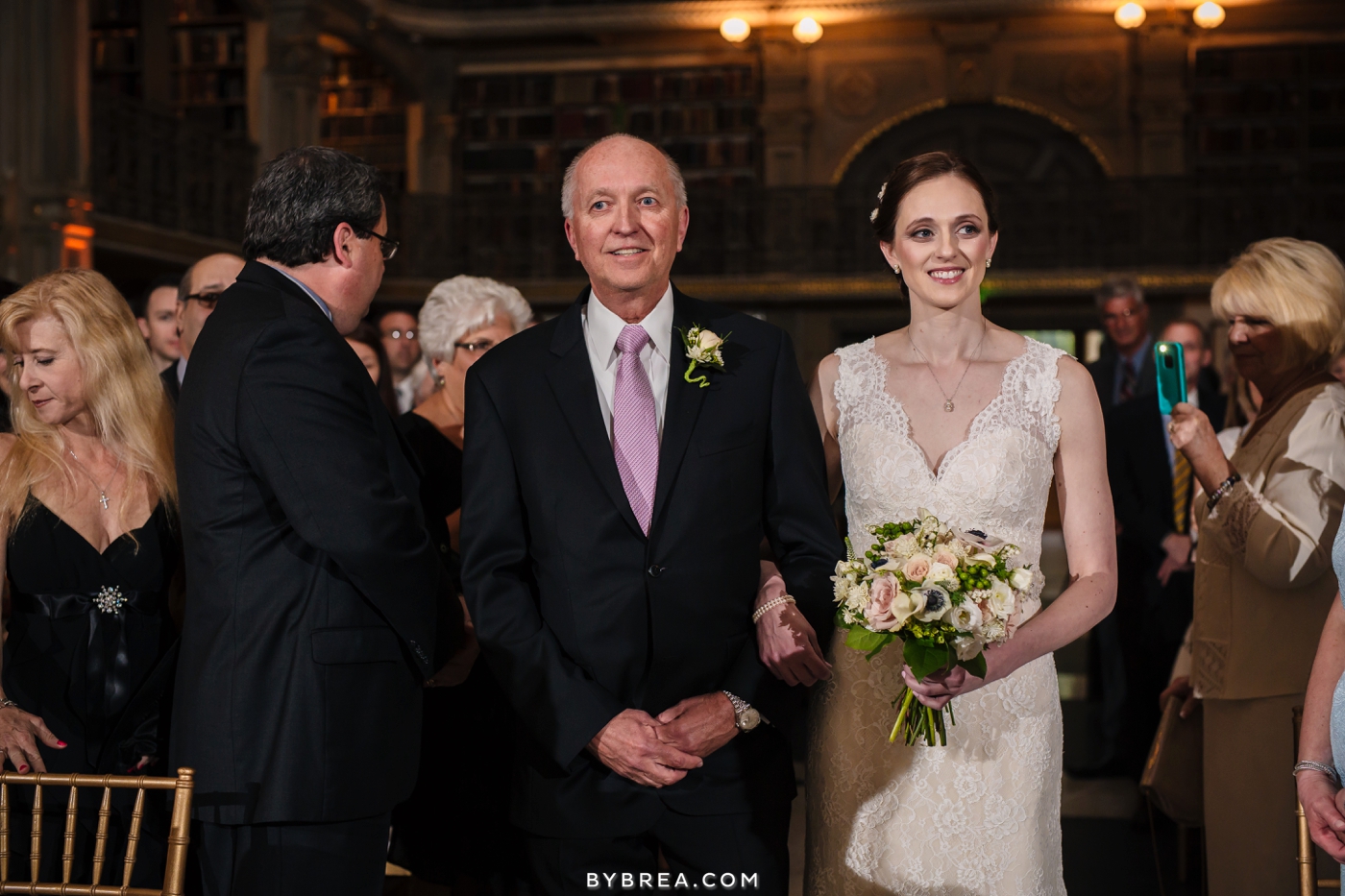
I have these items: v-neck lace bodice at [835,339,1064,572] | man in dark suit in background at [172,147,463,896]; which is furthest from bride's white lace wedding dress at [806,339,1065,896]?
man in dark suit in background at [172,147,463,896]

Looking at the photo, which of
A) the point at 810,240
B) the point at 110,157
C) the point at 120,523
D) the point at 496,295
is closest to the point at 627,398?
the point at 120,523

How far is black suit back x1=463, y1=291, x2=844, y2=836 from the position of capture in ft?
6.74

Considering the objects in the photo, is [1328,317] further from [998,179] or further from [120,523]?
[998,179]

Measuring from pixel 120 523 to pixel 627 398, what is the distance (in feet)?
3.62

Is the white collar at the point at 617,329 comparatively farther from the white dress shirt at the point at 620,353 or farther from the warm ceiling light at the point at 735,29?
the warm ceiling light at the point at 735,29

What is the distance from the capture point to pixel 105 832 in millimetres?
1925

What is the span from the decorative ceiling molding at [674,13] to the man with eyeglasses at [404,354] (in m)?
8.39

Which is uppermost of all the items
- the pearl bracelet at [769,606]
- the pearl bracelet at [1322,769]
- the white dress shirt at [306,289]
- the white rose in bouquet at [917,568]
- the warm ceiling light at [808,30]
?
the warm ceiling light at [808,30]

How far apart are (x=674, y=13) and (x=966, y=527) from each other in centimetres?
1326

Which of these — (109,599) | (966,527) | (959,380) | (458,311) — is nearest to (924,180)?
(959,380)

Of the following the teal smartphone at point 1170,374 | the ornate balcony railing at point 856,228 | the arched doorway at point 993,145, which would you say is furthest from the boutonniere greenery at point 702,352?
the arched doorway at point 993,145

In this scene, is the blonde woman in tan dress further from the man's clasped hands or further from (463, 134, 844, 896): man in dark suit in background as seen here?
the man's clasped hands

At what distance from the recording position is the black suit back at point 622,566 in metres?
2.05

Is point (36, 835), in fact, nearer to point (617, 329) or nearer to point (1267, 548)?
point (617, 329)
